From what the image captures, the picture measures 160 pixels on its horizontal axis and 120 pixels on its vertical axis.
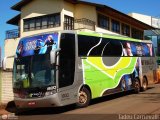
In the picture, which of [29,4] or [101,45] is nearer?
[101,45]

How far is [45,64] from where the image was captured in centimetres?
1446

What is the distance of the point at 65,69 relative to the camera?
14789 millimetres

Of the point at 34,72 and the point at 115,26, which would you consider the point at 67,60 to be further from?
the point at 115,26

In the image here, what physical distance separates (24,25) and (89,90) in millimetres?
22180

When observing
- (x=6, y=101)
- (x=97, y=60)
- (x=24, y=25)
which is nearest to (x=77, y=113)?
(x=97, y=60)

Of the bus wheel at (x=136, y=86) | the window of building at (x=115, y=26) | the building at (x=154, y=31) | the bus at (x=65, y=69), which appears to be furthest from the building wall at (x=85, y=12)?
the building at (x=154, y=31)

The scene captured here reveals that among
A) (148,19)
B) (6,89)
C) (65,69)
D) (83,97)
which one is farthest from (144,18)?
(65,69)

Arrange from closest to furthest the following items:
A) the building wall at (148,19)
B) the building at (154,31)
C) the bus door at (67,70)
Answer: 1. the bus door at (67,70)
2. the building wall at (148,19)
3. the building at (154,31)

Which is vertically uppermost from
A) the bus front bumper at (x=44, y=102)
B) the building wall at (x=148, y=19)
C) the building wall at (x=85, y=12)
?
the building wall at (x=148, y=19)

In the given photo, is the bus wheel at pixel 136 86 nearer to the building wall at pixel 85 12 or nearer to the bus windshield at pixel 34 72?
the bus windshield at pixel 34 72

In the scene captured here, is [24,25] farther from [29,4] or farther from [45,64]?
[45,64]

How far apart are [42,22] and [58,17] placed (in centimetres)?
224

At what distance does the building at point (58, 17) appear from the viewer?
3403 centimetres

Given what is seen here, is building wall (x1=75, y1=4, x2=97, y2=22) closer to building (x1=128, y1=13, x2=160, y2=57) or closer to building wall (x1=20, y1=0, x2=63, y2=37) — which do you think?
building wall (x1=20, y1=0, x2=63, y2=37)
